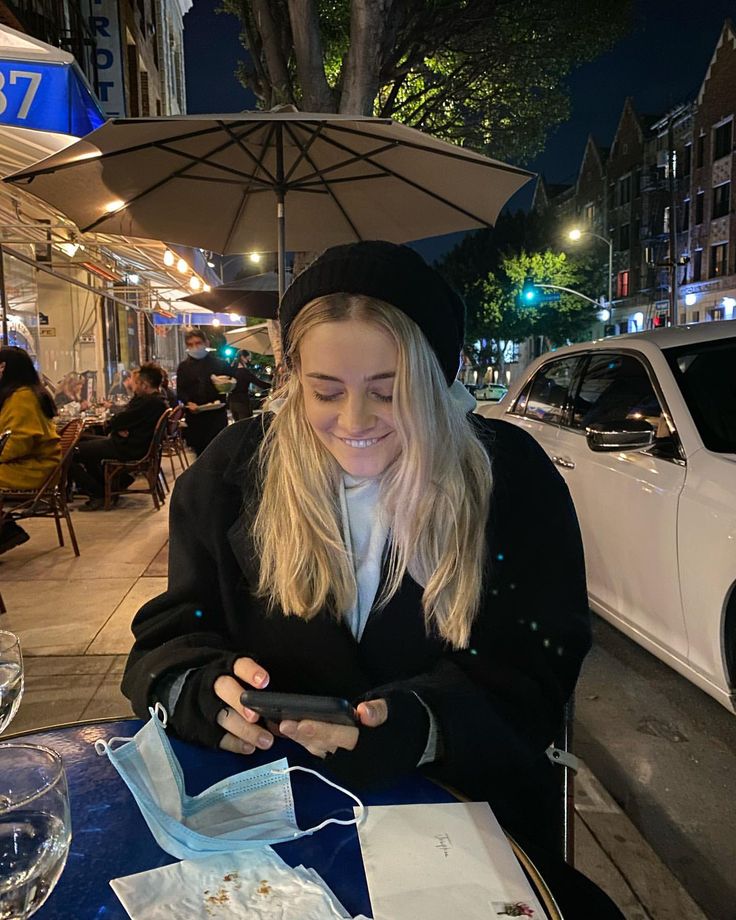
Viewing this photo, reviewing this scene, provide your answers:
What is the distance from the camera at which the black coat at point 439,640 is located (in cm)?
142

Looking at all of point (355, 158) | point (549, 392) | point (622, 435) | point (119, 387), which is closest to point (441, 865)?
point (622, 435)

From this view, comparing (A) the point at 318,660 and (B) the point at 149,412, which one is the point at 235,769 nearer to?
(A) the point at 318,660

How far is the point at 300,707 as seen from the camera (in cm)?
121

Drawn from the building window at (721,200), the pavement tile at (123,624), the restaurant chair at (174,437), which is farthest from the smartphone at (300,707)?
the building window at (721,200)

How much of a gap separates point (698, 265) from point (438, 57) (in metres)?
29.6

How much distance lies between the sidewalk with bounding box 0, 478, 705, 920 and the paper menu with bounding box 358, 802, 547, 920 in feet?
4.50

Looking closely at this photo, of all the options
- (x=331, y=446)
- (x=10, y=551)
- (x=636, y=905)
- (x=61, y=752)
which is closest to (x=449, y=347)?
(x=331, y=446)

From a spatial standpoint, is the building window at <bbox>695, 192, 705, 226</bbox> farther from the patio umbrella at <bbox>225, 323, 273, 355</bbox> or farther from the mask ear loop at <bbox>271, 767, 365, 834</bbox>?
the mask ear loop at <bbox>271, 767, 365, 834</bbox>

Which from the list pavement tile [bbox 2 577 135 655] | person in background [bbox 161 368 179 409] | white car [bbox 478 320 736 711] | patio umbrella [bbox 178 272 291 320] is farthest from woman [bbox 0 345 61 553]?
A: patio umbrella [bbox 178 272 291 320]

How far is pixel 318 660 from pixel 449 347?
739 millimetres

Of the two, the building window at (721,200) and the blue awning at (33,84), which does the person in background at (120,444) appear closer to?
the blue awning at (33,84)

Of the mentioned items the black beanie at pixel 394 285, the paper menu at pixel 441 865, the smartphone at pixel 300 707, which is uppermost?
the black beanie at pixel 394 285

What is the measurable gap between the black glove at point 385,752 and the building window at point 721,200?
129 feet

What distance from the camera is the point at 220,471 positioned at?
1.67m
